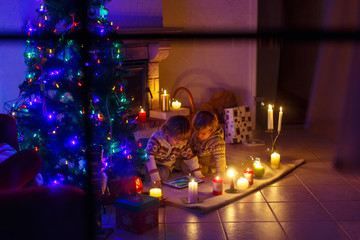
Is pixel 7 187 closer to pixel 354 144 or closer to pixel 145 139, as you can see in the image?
pixel 354 144

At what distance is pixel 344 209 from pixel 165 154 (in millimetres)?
1207

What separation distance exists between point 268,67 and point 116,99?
2.72 metres

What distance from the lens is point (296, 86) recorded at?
20.8ft

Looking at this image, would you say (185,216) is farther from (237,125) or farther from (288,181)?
(237,125)

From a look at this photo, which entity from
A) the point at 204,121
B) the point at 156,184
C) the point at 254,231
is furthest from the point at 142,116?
the point at 254,231

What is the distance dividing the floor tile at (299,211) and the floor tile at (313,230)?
7cm

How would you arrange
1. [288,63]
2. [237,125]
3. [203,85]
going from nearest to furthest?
[237,125], [203,85], [288,63]

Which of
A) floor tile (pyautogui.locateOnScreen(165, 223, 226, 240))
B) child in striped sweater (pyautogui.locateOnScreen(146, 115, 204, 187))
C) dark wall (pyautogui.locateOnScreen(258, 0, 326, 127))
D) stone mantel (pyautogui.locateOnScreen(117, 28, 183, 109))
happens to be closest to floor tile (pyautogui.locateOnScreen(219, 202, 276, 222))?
floor tile (pyautogui.locateOnScreen(165, 223, 226, 240))

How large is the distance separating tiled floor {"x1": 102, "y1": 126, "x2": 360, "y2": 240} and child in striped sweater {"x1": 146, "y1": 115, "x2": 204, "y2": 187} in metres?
0.40

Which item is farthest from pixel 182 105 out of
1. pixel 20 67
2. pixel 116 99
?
pixel 116 99

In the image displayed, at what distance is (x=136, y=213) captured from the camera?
1.99 m

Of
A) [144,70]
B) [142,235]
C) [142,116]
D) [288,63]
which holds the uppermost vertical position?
[288,63]

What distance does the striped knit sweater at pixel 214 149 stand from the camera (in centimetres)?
286

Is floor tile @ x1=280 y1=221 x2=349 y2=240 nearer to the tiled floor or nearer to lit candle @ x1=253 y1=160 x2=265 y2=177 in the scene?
the tiled floor
